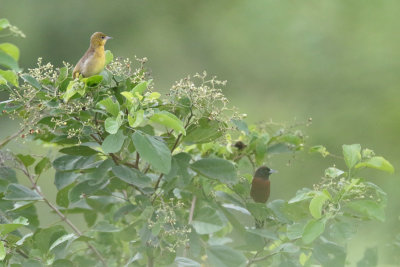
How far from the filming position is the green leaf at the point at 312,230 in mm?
791

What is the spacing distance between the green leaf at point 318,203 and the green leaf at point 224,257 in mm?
153

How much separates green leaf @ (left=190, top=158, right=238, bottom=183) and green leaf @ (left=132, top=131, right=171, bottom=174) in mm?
135

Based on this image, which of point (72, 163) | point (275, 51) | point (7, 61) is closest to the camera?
point (7, 61)

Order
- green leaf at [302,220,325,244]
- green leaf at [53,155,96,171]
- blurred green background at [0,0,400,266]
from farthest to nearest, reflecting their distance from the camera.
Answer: blurred green background at [0,0,400,266] → green leaf at [53,155,96,171] → green leaf at [302,220,325,244]

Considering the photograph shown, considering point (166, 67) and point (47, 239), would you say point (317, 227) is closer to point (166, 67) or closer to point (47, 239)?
point (47, 239)

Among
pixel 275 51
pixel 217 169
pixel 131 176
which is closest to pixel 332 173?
pixel 217 169

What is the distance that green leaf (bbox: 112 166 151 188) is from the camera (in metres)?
0.83

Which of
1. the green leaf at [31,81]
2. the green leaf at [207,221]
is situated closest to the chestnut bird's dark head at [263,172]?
the green leaf at [207,221]

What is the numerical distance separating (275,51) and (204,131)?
11.9ft

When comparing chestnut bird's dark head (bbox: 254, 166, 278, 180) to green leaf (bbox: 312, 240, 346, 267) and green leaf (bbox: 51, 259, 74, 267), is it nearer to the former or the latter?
green leaf (bbox: 312, 240, 346, 267)

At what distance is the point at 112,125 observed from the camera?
0.74 meters

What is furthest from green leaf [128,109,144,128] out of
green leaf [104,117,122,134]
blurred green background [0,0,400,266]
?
blurred green background [0,0,400,266]

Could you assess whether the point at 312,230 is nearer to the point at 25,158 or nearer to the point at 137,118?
the point at 137,118

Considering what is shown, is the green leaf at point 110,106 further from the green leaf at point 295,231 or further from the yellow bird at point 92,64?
the green leaf at point 295,231
